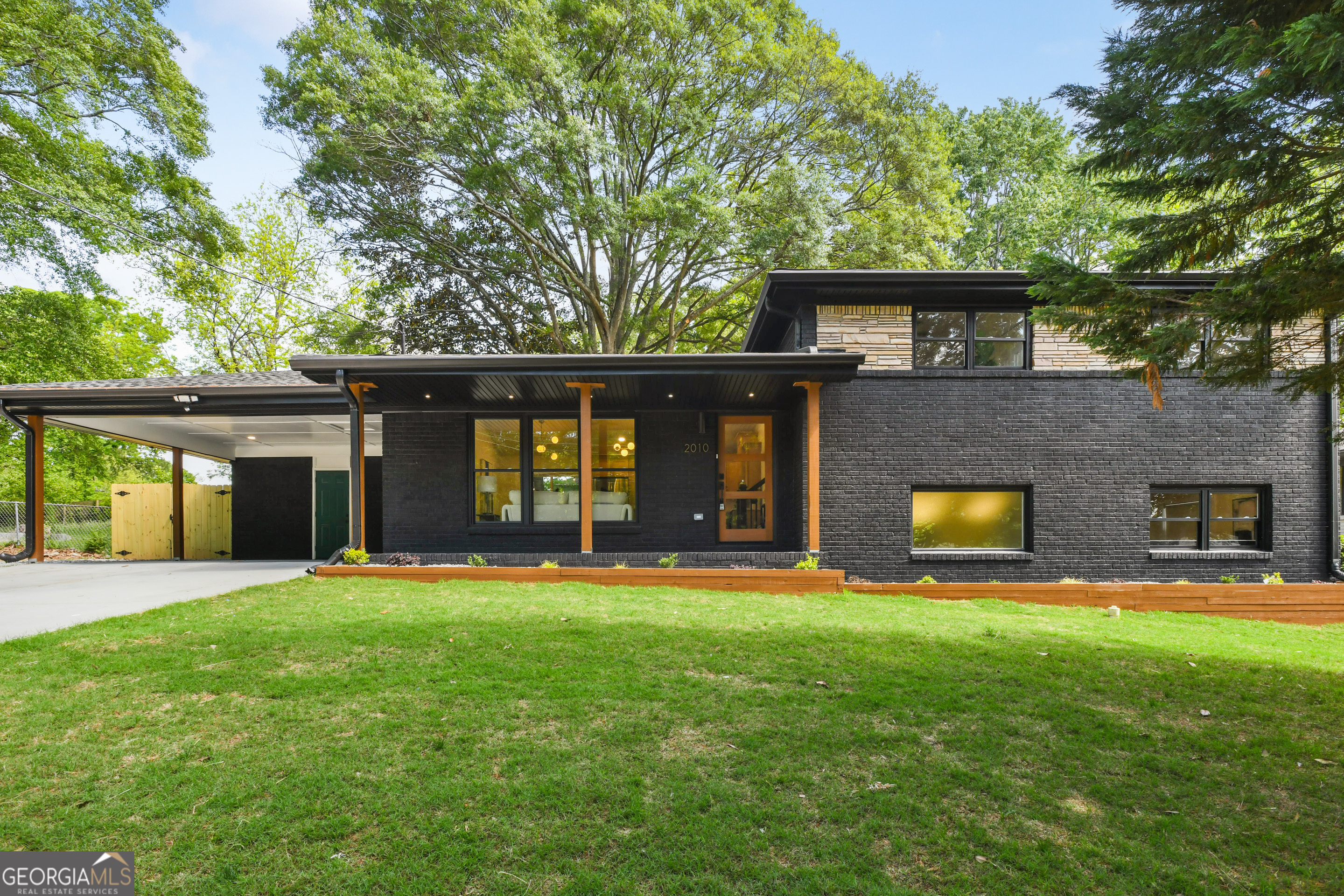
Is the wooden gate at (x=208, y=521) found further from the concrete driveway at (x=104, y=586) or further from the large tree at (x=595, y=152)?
the large tree at (x=595, y=152)

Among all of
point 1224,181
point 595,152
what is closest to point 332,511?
point 595,152

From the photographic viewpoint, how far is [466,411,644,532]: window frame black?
1017cm

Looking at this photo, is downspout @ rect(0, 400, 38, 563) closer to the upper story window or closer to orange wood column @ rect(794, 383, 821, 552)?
orange wood column @ rect(794, 383, 821, 552)

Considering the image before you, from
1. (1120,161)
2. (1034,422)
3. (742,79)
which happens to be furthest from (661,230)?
(1120,161)

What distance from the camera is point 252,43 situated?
15.5m

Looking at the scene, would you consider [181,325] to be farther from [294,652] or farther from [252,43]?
[294,652]

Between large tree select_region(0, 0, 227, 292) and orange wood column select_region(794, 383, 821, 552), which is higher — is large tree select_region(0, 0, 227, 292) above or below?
above

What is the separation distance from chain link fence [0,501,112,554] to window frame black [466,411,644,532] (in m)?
10.7

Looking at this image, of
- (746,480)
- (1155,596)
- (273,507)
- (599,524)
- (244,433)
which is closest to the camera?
(1155,596)

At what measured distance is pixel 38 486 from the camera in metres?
10.1

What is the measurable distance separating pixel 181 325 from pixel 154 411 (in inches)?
633

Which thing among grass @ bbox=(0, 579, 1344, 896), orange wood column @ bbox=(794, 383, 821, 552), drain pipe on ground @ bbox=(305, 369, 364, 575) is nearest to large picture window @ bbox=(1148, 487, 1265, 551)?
grass @ bbox=(0, 579, 1344, 896)

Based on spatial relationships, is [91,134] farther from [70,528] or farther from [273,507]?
[273,507]

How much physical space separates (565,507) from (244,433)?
6.50m
